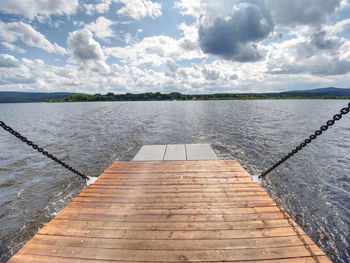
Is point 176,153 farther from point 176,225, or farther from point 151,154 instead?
point 176,225

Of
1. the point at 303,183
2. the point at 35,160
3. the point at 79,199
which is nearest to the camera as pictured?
the point at 79,199

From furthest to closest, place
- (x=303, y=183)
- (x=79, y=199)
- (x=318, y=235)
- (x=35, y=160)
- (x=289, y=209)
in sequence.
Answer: (x=35, y=160)
(x=303, y=183)
(x=289, y=209)
(x=318, y=235)
(x=79, y=199)

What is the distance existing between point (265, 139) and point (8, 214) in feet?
57.2

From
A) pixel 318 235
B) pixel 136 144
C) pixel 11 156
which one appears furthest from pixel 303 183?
pixel 11 156

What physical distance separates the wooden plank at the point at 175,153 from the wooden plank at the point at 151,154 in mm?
272

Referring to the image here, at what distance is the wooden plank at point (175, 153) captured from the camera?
7.87 m

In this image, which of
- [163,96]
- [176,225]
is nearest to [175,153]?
[176,225]

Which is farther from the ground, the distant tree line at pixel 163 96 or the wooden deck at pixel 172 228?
the distant tree line at pixel 163 96

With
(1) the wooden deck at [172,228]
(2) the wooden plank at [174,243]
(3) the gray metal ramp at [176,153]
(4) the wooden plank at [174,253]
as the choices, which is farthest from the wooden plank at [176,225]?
(3) the gray metal ramp at [176,153]

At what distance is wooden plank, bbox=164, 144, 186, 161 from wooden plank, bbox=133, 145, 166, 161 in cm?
27

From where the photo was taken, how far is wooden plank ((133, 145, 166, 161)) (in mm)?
7973

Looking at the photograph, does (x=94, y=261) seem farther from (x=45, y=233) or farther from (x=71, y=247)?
(x=45, y=233)

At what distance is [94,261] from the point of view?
2723 millimetres

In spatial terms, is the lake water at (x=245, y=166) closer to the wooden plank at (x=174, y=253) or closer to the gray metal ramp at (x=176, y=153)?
the gray metal ramp at (x=176, y=153)
